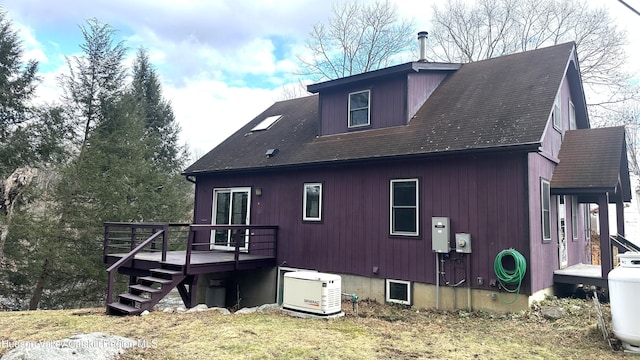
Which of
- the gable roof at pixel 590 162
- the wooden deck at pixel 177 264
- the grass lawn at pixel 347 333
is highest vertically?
the gable roof at pixel 590 162

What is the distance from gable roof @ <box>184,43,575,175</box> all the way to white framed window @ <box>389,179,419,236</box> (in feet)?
2.17

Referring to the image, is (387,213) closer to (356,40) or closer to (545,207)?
(545,207)

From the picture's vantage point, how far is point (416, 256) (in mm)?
7809

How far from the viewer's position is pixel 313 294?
22.5 ft

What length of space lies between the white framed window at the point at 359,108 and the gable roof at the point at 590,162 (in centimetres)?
415

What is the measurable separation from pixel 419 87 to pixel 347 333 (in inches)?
239

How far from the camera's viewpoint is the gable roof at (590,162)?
7496 millimetres

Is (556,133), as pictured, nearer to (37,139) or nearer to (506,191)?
(506,191)

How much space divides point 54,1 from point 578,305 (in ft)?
43.1

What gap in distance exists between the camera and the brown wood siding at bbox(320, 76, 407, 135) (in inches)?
368

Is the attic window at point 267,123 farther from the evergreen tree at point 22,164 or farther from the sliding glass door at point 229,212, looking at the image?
the evergreen tree at point 22,164

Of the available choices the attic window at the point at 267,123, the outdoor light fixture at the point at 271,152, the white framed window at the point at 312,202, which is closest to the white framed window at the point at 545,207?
the white framed window at the point at 312,202

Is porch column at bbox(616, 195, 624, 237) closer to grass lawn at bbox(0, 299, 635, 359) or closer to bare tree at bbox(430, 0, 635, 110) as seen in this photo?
grass lawn at bbox(0, 299, 635, 359)

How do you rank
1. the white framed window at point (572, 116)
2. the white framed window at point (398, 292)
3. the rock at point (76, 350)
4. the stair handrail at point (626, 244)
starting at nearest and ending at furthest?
the rock at point (76, 350), the stair handrail at point (626, 244), the white framed window at point (398, 292), the white framed window at point (572, 116)
